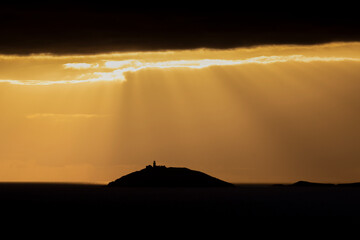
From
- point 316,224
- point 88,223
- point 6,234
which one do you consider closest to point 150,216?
point 88,223

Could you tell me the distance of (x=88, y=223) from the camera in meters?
127

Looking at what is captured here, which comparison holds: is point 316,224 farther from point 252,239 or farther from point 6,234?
point 6,234

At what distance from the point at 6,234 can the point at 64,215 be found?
149 ft

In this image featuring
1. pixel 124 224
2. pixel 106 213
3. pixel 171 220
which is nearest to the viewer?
pixel 124 224

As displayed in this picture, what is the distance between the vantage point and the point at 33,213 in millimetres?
157375

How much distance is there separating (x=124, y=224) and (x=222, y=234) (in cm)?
2403

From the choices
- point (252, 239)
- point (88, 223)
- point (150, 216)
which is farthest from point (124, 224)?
point (252, 239)

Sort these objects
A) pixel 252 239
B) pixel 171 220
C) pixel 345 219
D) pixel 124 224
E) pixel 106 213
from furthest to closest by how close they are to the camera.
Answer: pixel 106 213
pixel 345 219
pixel 171 220
pixel 124 224
pixel 252 239

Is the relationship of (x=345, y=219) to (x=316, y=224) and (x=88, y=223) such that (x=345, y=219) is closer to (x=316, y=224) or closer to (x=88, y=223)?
(x=316, y=224)

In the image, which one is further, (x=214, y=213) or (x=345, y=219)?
(x=214, y=213)

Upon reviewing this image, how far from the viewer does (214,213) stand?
6240 inches

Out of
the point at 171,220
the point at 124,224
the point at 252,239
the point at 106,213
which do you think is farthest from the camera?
the point at 106,213

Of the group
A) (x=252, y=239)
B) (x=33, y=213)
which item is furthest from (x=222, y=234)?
(x=33, y=213)

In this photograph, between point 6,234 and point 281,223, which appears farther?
point 281,223
